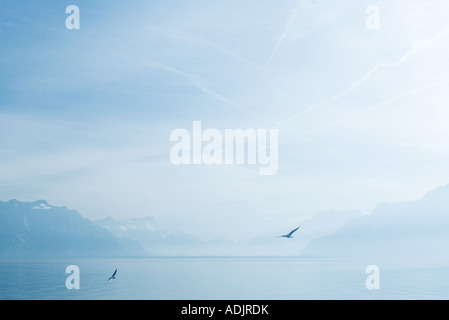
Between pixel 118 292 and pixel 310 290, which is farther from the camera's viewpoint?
pixel 310 290

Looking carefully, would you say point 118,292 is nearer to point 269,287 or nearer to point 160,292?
point 160,292

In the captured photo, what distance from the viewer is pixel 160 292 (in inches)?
1275

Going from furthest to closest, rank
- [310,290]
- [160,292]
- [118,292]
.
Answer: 1. [310,290]
2. [160,292]
3. [118,292]

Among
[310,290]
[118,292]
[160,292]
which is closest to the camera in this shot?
[118,292]
